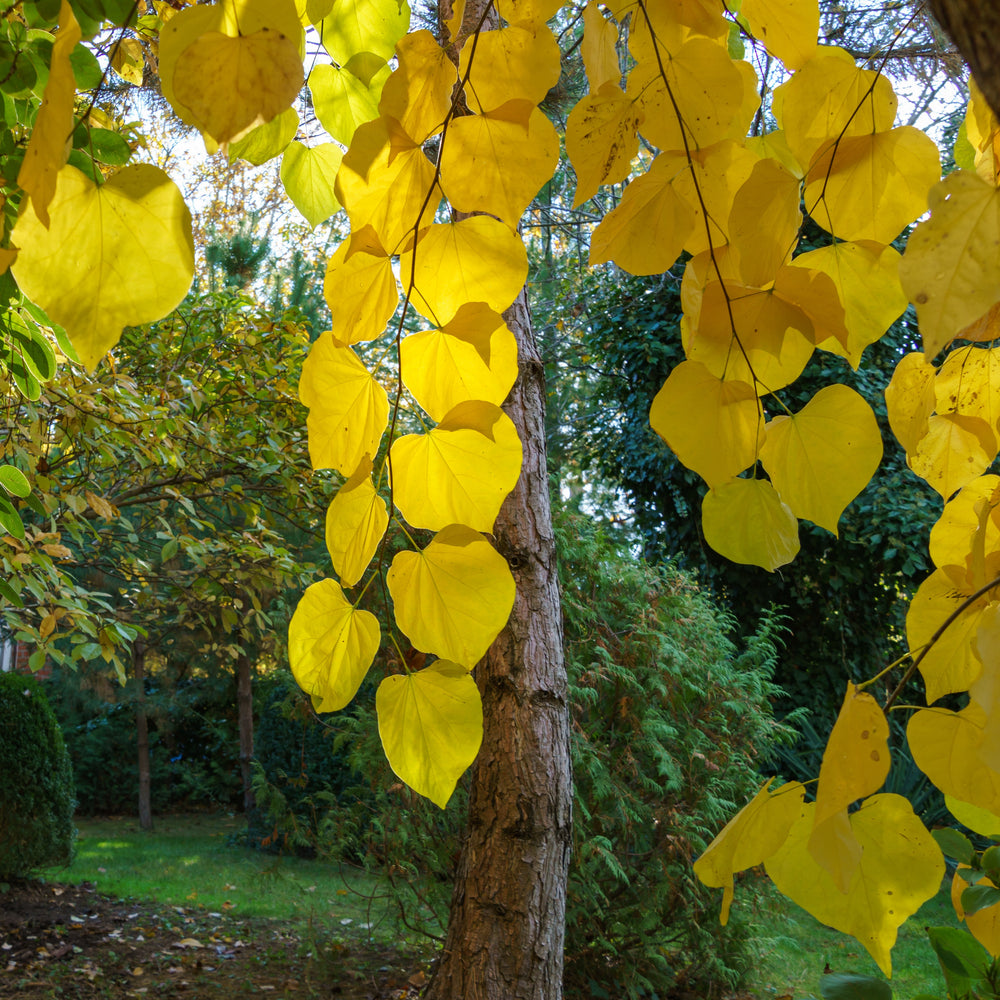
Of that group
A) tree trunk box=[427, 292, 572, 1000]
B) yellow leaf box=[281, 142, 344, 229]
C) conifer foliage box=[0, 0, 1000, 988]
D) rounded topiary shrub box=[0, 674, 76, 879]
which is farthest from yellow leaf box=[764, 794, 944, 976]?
rounded topiary shrub box=[0, 674, 76, 879]

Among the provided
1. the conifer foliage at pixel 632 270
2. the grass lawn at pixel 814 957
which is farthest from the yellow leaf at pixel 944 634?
the grass lawn at pixel 814 957

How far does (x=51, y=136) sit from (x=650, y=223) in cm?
28

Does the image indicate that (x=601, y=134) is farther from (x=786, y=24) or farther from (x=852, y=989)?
(x=852, y=989)

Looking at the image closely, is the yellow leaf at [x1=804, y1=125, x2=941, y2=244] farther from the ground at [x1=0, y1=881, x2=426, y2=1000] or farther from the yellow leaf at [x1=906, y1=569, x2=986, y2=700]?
the ground at [x1=0, y1=881, x2=426, y2=1000]

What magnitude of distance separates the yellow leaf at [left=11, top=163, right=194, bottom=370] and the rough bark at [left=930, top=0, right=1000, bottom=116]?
24 centimetres

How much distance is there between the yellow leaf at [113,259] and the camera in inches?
11.3

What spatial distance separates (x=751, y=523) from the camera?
17.6 inches

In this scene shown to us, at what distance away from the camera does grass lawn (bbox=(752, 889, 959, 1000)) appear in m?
3.66

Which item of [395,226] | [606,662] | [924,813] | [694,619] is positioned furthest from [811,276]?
[924,813]

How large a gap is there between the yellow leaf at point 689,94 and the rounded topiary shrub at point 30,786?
570cm

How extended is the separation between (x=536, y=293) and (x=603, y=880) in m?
7.68

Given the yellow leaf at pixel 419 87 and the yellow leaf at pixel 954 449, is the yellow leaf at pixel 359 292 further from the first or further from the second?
the yellow leaf at pixel 954 449

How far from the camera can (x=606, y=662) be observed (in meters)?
3.44

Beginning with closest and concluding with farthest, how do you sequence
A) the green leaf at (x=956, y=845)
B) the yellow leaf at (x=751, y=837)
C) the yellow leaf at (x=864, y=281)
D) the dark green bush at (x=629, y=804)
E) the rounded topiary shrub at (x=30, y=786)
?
the yellow leaf at (x=751, y=837)
the yellow leaf at (x=864, y=281)
the green leaf at (x=956, y=845)
the dark green bush at (x=629, y=804)
the rounded topiary shrub at (x=30, y=786)
